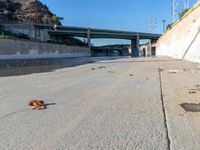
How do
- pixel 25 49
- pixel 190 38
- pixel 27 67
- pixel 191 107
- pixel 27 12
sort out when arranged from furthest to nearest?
1. pixel 27 12
2. pixel 25 49
3. pixel 190 38
4. pixel 27 67
5. pixel 191 107

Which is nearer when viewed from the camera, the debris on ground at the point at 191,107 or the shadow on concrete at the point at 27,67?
the debris on ground at the point at 191,107

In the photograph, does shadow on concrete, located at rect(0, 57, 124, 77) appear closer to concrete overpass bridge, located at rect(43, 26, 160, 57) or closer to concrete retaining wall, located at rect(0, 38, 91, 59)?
concrete retaining wall, located at rect(0, 38, 91, 59)

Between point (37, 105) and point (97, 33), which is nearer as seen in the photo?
point (37, 105)

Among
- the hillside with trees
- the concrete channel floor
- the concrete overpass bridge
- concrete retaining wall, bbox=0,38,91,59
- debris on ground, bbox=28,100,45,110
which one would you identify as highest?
the hillside with trees

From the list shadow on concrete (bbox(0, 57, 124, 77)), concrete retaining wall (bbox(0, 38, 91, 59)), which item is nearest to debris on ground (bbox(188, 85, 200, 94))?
shadow on concrete (bbox(0, 57, 124, 77))

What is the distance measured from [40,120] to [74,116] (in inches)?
29.7

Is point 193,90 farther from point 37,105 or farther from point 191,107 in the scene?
point 37,105

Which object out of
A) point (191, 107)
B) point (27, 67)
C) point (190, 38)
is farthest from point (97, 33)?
point (191, 107)

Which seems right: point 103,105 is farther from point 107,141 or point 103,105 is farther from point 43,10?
point 43,10

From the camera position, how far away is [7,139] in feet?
18.9

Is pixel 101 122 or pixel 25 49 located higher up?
pixel 25 49

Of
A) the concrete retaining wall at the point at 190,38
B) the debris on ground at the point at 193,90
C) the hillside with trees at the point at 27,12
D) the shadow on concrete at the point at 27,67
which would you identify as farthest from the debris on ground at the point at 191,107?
the hillside with trees at the point at 27,12

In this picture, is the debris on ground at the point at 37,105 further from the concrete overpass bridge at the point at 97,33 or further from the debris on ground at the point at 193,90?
the concrete overpass bridge at the point at 97,33

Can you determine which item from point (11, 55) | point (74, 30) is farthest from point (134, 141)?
point (74, 30)
